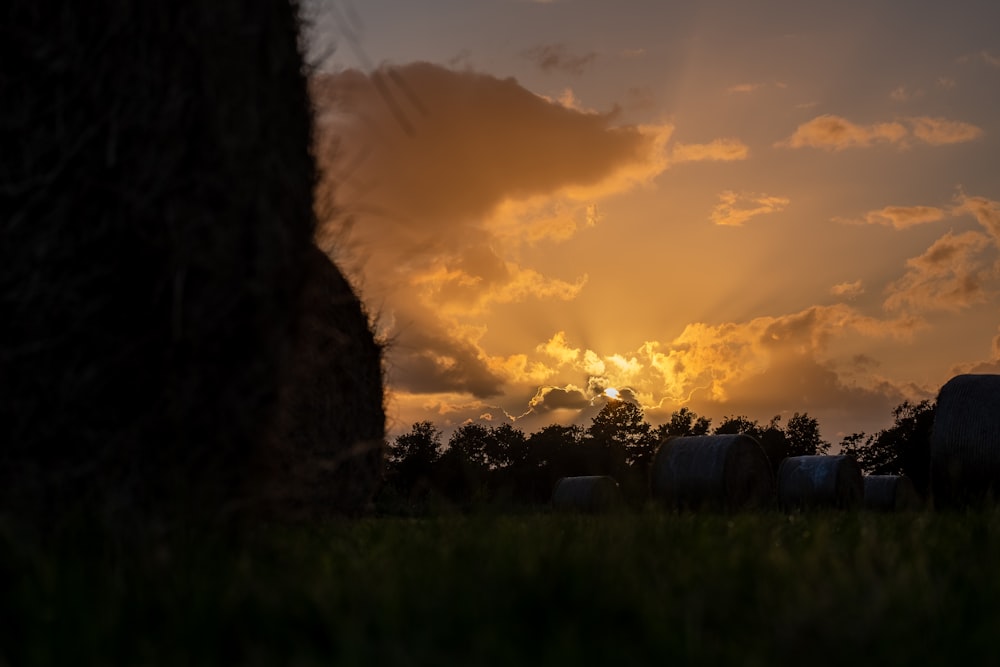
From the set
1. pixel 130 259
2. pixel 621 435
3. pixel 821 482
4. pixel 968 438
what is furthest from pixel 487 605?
pixel 621 435

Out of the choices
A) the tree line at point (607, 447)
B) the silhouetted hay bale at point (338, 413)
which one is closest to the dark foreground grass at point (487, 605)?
the silhouetted hay bale at point (338, 413)

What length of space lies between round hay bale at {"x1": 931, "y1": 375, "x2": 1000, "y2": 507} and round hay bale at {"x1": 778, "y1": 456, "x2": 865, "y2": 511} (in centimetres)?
431

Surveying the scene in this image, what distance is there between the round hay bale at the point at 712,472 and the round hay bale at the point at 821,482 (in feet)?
8.16

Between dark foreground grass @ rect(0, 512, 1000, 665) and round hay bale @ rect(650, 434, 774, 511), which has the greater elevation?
round hay bale @ rect(650, 434, 774, 511)

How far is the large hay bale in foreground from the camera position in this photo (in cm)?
405

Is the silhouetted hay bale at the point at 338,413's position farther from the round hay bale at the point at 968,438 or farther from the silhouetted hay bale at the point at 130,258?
the round hay bale at the point at 968,438

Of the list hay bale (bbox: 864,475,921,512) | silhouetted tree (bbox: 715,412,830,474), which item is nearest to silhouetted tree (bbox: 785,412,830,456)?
silhouetted tree (bbox: 715,412,830,474)

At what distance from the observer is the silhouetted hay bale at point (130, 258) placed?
4.05 m

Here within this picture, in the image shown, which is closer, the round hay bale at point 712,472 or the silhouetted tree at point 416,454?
the round hay bale at point 712,472

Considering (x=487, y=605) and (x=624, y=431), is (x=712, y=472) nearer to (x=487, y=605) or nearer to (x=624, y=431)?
(x=487, y=605)

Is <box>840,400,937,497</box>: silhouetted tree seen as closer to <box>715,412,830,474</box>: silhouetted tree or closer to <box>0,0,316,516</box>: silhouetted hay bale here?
<box>715,412,830,474</box>: silhouetted tree

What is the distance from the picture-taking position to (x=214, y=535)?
157 inches

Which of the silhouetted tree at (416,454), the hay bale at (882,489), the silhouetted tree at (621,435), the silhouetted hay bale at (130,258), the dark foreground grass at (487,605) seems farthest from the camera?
the silhouetted tree at (621,435)

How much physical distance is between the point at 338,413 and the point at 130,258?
6155 mm
